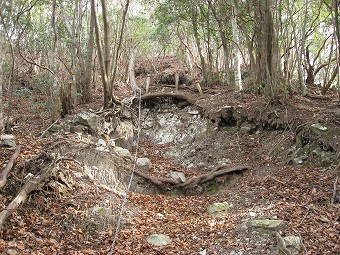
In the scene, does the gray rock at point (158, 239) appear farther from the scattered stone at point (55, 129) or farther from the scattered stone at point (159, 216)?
the scattered stone at point (55, 129)

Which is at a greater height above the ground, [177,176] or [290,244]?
[290,244]

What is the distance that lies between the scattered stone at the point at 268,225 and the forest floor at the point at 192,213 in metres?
0.11

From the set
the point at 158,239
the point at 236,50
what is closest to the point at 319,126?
the point at 236,50

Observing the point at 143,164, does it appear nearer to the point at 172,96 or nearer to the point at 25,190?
the point at 25,190

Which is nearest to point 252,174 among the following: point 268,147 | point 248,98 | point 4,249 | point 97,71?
point 268,147

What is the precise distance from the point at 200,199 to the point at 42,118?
6.39m

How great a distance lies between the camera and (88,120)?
28.4ft

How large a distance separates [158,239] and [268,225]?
5.53 feet

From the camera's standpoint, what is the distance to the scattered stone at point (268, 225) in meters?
4.64

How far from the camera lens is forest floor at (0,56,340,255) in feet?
14.3

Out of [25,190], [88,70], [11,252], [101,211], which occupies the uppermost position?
[88,70]

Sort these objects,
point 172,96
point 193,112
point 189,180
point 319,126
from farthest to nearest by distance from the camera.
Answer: point 172,96 < point 193,112 < point 189,180 < point 319,126

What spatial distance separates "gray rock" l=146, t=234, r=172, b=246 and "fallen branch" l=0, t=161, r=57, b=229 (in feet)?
6.24

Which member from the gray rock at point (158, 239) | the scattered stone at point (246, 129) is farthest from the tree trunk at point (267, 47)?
the gray rock at point (158, 239)
